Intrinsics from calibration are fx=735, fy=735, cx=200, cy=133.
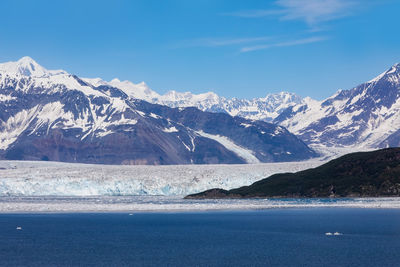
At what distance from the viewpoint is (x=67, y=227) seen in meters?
82.9

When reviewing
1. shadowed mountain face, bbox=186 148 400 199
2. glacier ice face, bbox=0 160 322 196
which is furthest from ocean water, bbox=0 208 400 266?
glacier ice face, bbox=0 160 322 196

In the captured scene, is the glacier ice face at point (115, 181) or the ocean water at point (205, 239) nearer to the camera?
the ocean water at point (205, 239)

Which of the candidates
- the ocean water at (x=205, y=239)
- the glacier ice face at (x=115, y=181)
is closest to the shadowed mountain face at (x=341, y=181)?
the glacier ice face at (x=115, y=181)

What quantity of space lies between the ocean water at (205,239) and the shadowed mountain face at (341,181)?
116 feet

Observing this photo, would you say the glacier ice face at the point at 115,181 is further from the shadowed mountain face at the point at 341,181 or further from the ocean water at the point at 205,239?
the ocean water at the point at 205,239

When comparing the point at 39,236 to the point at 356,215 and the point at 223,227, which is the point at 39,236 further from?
the point at 356,215

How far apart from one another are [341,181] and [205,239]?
74.4 metres

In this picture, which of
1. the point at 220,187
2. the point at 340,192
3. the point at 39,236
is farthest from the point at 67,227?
the point at 220,187

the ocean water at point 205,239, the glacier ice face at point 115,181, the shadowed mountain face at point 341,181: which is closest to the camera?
the ocean water at point 205,239

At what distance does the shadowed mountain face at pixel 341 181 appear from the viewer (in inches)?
5246

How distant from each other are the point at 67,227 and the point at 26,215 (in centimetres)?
2121

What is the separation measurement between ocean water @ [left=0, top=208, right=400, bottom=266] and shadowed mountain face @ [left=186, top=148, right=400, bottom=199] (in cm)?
3521

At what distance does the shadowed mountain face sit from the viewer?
133250 mm

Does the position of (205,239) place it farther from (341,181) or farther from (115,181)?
(115,181)
